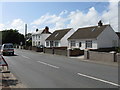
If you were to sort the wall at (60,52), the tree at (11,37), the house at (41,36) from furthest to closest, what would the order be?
the tree at (11,37) → the house at (41,36) → the wall at (60,52)

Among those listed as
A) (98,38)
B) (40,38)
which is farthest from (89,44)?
(40,38)

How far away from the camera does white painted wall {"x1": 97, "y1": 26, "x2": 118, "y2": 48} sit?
40344 mm

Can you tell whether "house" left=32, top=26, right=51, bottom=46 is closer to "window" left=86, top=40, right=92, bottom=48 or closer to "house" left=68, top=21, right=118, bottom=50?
"house" left=68, top=21, right=118, bottom=50

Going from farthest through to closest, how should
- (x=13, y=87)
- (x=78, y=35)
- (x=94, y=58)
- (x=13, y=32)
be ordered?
(x=13, y=32) < (x=78, y=35) < (x=94, y=58) < (x=13, y=87)

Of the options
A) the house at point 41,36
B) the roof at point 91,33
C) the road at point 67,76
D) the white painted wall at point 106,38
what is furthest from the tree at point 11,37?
the road at point 67,76

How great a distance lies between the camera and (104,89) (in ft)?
25.6

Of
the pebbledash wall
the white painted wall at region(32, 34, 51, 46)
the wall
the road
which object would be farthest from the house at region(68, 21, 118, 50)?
the white painted wall at region(32, 34, 51, 46)

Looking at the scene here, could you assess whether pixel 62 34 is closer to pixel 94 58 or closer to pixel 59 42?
pixel 59 42

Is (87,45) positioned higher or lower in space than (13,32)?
lower

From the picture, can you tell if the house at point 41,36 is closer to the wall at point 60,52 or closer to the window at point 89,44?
the window at point 89,44

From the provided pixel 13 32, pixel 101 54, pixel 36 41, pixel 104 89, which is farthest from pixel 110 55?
pixel 13 32

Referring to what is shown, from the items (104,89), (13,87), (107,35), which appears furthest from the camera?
(107,35)

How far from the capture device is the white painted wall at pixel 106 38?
132ft

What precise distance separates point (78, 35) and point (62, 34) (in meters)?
11.4
